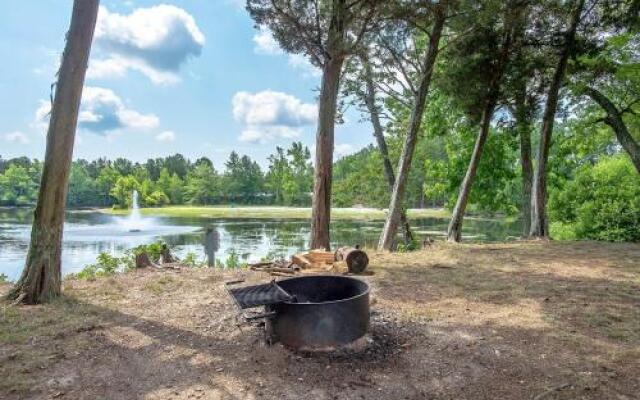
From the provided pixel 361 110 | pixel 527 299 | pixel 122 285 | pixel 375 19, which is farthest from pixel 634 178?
pixel 122 285

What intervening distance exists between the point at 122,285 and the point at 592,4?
10990mm

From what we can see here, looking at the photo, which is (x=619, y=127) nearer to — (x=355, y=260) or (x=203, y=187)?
(x=355, y=260)

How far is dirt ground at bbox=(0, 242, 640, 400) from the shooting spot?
2.71 meters

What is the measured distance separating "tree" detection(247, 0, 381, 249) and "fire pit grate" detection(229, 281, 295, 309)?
4413mm

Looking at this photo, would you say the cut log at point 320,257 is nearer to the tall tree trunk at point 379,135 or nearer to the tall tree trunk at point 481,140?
the tall tree trunk at point 481,140

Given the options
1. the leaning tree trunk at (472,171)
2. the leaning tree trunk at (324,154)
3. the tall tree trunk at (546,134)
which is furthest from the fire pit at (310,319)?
the tall tree trunk at (546,134)

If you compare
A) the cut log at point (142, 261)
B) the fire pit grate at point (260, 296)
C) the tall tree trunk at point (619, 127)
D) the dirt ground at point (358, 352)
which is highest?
the tall tree trunk at point (619, 127)

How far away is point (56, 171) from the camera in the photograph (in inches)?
179

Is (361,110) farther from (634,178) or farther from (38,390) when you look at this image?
(38,390)

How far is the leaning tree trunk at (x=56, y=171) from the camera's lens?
4484mm

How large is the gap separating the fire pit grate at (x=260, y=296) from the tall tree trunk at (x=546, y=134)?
878 centimetres

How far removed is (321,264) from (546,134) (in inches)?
271

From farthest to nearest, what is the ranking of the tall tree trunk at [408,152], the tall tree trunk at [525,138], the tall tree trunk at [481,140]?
the tall tree trunk at [525,138] < the tall tree trunk at [481,140] < the tall tree trunk at [408,152]

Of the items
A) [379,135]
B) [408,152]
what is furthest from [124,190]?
[408,152]
